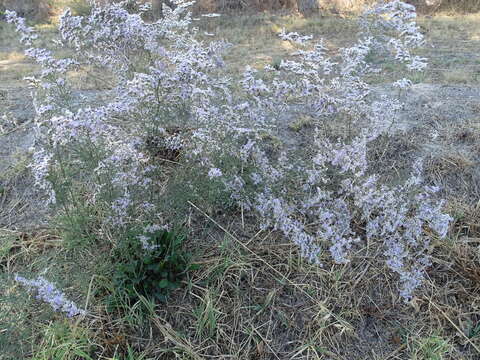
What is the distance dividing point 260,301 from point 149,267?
753 millimetres

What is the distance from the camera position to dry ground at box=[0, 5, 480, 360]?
2588 millimetres

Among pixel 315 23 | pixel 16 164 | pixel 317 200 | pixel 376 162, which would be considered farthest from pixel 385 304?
pixel 315 23

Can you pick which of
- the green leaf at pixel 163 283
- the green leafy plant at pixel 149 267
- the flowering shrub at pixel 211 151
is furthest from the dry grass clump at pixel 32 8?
the green leaf at pixel 163 283

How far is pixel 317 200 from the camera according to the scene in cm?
283

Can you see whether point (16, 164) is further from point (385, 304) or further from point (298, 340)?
point (385, 304)

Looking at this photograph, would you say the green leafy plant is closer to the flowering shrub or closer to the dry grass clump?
the flowering shrub

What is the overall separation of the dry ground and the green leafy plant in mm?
104

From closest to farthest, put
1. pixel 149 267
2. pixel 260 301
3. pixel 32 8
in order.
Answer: pixel 149 267 → pixel 260 301 → pixel 32 8

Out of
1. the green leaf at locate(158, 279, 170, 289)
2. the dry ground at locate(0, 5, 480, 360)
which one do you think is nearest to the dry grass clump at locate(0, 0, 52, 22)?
the dry ground at locate(0, 5, 480, 360)

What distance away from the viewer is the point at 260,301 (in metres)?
2.81

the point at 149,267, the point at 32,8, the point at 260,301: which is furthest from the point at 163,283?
the point at 32,8

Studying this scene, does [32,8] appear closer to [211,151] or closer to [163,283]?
[211,151]

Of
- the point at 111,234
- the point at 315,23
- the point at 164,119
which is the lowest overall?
the point at 315,23

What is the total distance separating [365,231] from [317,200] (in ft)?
1.90
